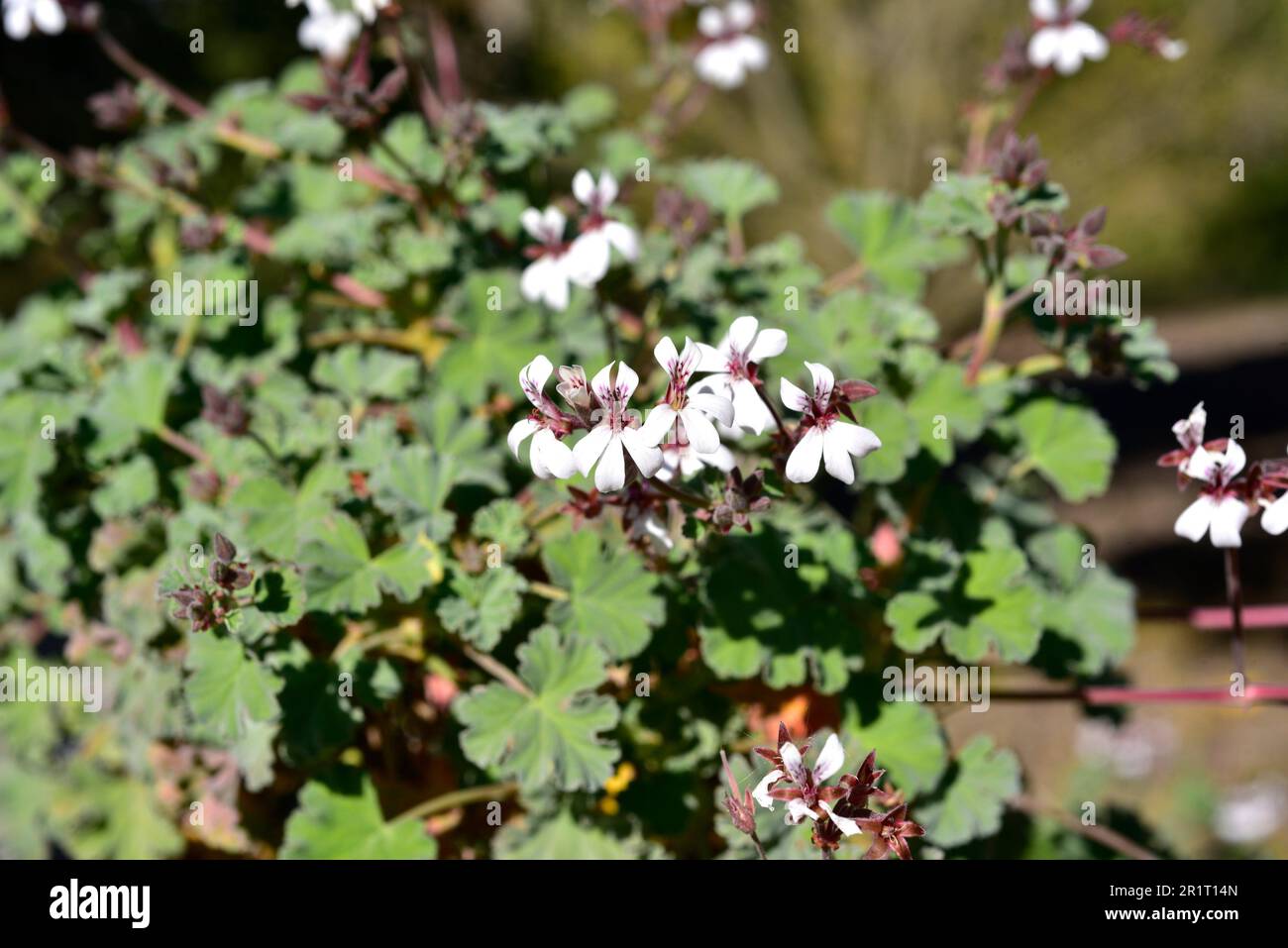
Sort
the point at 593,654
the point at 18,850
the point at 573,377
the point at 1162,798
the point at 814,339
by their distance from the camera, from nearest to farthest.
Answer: the point at 573,377
the point at 593,654
the point at 814,339
the point at 18,850
the point at 1162,798

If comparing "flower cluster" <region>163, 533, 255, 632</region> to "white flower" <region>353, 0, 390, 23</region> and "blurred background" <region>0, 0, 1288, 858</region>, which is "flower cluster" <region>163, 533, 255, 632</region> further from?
"blurred background" <region>0, 0, 1288, 858</region>

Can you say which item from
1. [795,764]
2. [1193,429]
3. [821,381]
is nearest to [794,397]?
[821,381]

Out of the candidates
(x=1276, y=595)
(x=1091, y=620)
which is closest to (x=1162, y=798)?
(x=1276, y=595)

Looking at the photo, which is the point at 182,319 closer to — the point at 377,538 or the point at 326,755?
the point at 377,538

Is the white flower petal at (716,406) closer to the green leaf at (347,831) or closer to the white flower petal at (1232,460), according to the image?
the white flower petal at (1232,460)

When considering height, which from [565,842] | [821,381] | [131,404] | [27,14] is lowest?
[565,842]

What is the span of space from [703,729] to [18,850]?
1435 mm

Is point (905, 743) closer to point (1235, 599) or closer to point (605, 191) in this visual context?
point (1235, 599)

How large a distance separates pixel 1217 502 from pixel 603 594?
2.55 ft

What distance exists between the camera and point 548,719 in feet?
5.22

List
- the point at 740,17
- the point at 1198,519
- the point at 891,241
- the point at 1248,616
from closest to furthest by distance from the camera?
the point at 1198,519 → the point at 1248,616 → the point at 891,241 → the point at 740,17

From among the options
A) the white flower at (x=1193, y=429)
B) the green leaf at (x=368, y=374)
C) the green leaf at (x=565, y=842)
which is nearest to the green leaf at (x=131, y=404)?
the green leaf at (x=368, y=374)

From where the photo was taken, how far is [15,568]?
231 centimetres

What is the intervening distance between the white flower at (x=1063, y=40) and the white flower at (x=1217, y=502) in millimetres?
842
